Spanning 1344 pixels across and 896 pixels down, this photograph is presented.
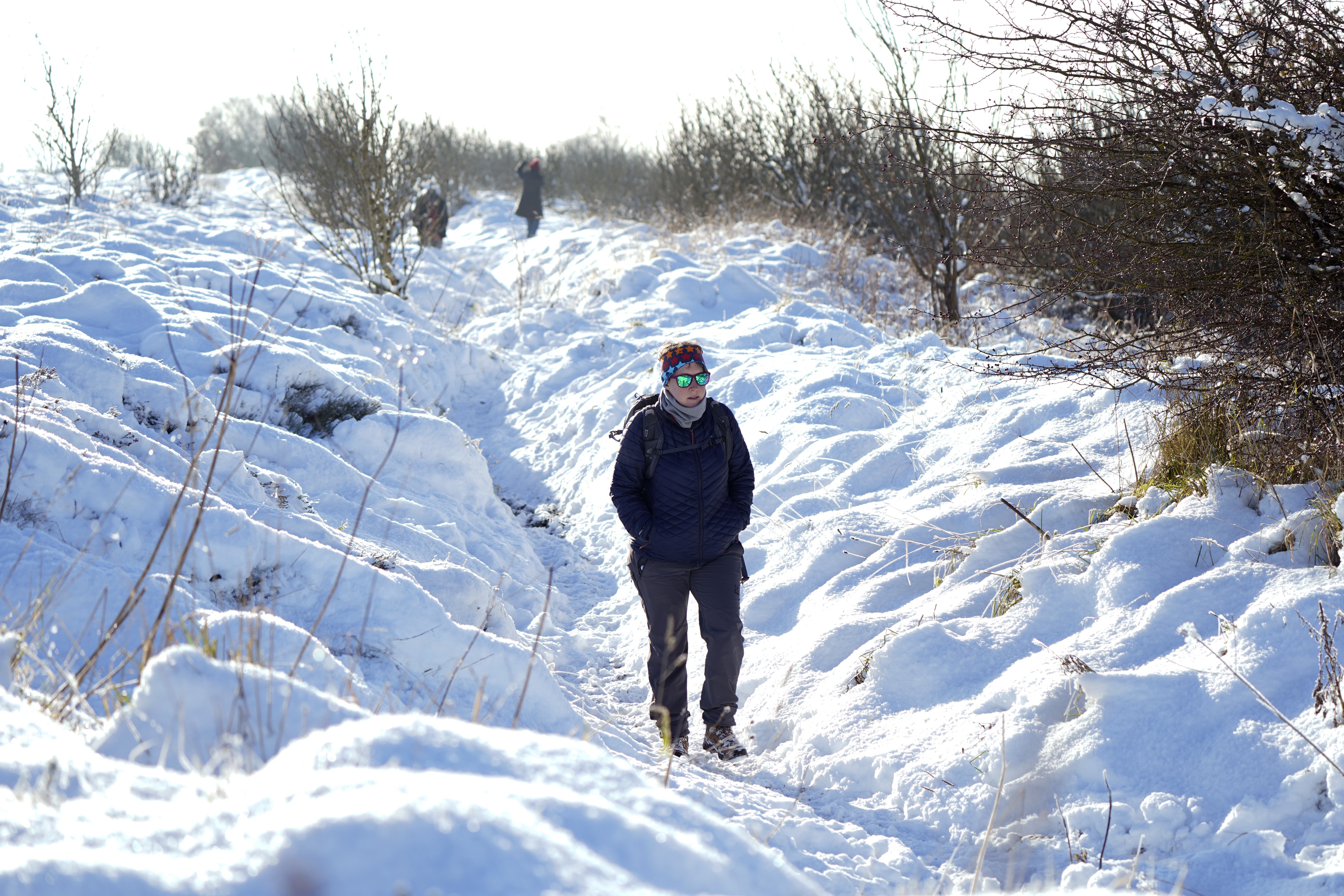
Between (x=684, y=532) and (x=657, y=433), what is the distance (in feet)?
1.52

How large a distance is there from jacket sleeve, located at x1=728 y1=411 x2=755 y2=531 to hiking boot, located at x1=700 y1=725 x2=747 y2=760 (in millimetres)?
907

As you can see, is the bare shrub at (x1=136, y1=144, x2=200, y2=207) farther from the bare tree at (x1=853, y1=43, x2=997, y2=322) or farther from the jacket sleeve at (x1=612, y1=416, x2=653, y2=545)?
the jacket sleeve at (x1=612, y1=416, x2=653, y2=545)

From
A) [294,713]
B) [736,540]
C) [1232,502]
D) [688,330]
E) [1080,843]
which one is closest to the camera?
[294,713]

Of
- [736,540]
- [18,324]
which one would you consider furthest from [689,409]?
[18,324]

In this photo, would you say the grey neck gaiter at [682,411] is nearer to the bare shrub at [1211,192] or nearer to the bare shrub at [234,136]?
the bare shrub at [1211,192]

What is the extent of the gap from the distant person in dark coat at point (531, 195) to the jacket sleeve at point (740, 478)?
1414cm

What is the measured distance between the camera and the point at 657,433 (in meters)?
3.63

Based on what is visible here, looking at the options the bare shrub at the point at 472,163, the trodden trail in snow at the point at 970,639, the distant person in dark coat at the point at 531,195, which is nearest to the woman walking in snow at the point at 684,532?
the trodden trail in snow at the point at 970,639

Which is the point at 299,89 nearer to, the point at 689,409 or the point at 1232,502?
the point at 689,409

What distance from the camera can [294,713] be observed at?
64.8 inches

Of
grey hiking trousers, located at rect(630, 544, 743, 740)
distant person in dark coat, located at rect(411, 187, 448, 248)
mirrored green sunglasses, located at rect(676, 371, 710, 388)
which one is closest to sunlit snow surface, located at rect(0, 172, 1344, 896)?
grey hiking trousers, located at rect(630, 544, 743, 740)

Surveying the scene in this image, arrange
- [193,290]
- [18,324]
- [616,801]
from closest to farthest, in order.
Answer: [616,801] → [18,324] → [193,290]

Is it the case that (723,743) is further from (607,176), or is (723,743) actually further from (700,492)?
(607,176)

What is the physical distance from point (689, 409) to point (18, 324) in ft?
14.1
